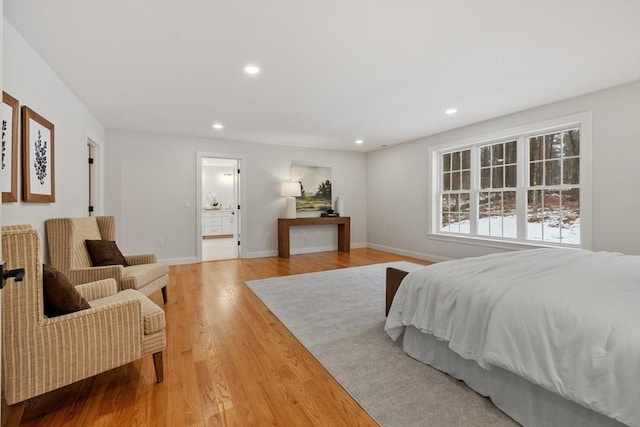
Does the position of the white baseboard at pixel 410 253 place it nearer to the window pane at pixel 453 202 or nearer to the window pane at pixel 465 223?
the window pane at pixel 465 223

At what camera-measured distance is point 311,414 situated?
1.61m

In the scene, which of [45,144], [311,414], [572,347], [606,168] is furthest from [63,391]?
[606,168]

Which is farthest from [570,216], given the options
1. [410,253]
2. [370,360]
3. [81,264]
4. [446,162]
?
[81,264]

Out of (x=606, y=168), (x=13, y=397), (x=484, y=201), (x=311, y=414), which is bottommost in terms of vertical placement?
(x=311, y=414)

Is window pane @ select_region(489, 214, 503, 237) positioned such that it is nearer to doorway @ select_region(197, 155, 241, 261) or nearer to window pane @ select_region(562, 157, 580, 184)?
window pane @ select_region(562, 157, 580, 184)

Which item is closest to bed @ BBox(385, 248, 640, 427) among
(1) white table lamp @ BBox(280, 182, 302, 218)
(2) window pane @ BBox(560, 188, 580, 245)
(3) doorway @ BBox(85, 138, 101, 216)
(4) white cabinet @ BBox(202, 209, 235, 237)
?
(2) window pane @ BBox(560, 188, 580, 245)

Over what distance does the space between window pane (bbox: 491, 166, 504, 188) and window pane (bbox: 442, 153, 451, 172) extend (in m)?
0.88

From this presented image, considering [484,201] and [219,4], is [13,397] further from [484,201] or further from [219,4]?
[484,201]

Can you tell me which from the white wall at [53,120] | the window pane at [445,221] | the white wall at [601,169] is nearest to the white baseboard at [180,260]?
the white wall at [53,120]

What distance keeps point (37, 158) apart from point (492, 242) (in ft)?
18.3

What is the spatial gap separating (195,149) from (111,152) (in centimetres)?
131

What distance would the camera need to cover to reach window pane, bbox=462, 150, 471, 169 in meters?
5.11

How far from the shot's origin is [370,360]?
2109mm

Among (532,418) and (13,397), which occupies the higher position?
(13,397)
